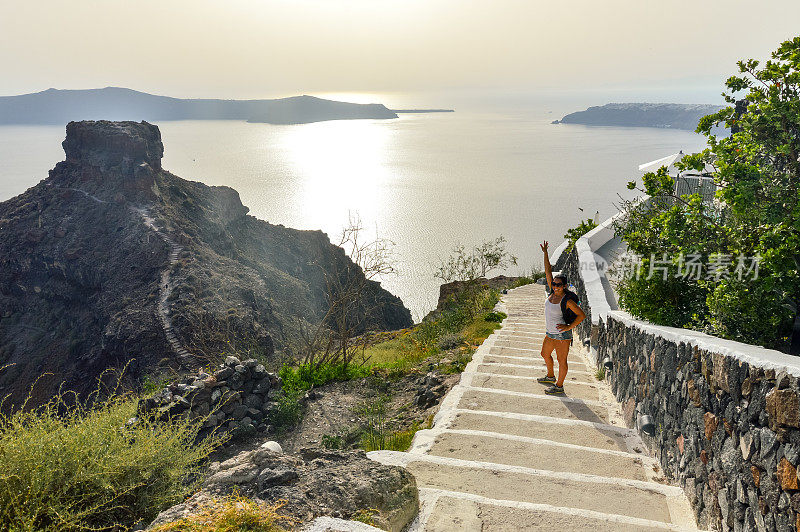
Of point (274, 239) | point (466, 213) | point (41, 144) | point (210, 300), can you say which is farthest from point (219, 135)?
point (210, 300)

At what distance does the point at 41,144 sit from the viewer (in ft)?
512

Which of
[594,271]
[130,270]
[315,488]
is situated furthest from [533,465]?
[130,270]

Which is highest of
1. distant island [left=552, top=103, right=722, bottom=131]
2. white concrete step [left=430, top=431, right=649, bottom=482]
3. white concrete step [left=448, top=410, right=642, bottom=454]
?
distant island [left=552, top=103, right=722, bottom=131]

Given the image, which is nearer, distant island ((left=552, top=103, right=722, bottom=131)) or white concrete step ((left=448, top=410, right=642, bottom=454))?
white concrete step ((left=448, top=410, right=642, bottom=454))

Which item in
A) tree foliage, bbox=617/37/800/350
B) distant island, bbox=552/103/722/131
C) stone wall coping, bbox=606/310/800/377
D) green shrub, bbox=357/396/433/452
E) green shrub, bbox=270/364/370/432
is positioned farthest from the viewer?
distant island, bbox=552/103/722/131

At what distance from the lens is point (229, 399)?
23.6 ft

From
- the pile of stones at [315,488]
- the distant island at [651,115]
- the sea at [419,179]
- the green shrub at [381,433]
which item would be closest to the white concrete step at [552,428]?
the green shrub at [381,433]

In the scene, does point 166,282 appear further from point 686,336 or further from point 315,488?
point 686,336

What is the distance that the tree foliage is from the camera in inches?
156

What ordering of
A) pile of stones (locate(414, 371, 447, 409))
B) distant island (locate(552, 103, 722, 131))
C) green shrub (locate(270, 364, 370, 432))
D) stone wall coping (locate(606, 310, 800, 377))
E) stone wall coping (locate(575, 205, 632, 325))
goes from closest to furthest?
stone wall coping (locate(606, 310, 800, 377))
pile of stones (locate(414, 371, 447, 409))
stone wall coping (locate(575, 205, 632, 325))
green shrub (locate(270, 364, 370, 432))
distant island (locate(552, 103, 722, 131))

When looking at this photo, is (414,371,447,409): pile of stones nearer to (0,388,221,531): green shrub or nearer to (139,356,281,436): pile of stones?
(139,356,281,436): pile of stones

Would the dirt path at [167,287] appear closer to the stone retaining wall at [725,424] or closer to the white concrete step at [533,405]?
the white concrete step at [533,405]

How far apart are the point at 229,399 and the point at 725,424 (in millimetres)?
6238

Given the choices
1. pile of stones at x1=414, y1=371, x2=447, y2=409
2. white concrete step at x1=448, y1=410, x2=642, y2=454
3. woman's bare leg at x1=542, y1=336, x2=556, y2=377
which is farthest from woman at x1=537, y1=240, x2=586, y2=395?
pile of stones at x1=414, y1=371, x2=447, y2=409
